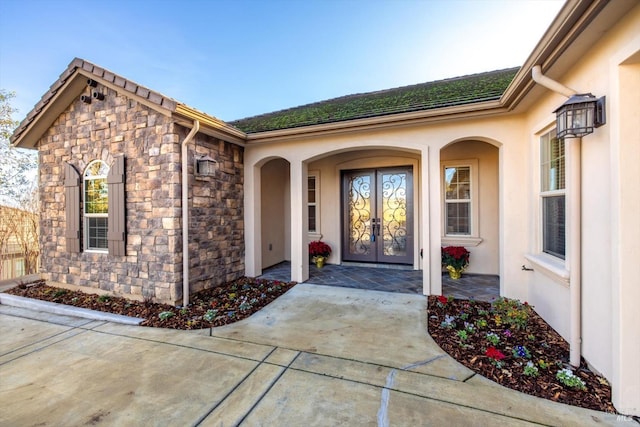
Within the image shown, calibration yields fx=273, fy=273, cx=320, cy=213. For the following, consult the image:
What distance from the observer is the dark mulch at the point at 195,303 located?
4098 mm

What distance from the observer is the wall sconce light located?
4859mm

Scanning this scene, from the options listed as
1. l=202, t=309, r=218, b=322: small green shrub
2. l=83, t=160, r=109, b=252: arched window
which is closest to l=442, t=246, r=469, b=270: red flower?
l=202, t=309, r=218, b=322: small green shrub

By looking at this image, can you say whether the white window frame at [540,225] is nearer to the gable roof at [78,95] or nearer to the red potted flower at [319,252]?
the red potted flower at [319,252]

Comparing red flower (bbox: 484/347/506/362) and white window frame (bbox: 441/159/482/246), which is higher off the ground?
white window frame (bbox: 441/159/482/246)

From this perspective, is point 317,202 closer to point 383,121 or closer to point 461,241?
point 383,121

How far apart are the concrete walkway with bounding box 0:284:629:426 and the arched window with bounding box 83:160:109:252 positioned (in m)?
1.71

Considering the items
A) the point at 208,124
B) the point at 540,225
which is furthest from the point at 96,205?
the point at 540,225

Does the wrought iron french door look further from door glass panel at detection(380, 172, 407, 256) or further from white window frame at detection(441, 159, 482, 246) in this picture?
white window frame at detection(441, 159, 482, 246)

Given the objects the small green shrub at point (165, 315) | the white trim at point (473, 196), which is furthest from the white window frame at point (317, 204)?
the small green shrub at point (165, 315)

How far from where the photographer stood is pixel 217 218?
548cm

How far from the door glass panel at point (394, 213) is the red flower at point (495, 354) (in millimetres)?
4035

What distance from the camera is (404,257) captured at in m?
6.98

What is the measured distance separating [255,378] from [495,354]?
251 centimetres

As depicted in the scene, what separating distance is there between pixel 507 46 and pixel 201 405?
12.5 m
